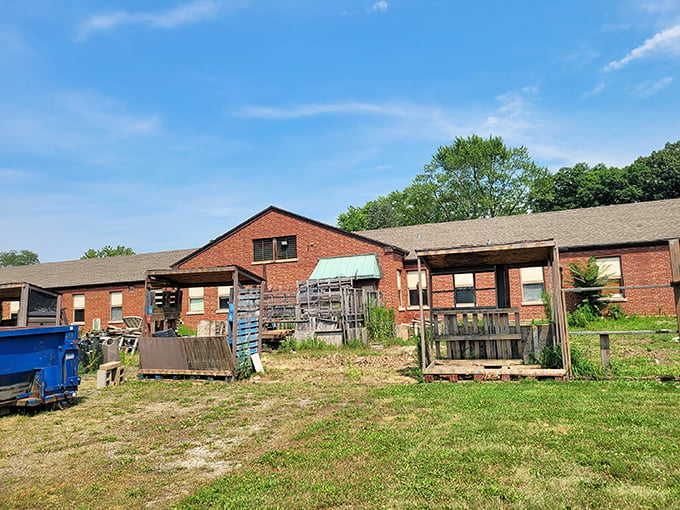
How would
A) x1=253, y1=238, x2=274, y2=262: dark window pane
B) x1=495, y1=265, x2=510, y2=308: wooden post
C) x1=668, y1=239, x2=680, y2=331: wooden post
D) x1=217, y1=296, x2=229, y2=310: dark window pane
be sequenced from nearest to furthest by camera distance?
1. x1=668, y1=239, x2=680, y2=331: wooden post
2. x1=495, y1=265, x2=510, y2=308: wooden post
3. x1=253, y1=238, x2=274, y2=262: dark window pane
4. x1=217, y1=296, x2=229, y2=310: dark window pane

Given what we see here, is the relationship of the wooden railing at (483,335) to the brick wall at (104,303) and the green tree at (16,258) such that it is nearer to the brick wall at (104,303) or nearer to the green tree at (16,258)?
the brick wall at (104,303)

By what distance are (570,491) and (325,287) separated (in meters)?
16.2

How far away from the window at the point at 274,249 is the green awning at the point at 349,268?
2141 mm

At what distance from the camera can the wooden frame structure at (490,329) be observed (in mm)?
9891

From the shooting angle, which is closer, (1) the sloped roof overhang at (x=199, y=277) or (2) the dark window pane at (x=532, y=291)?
(1) the sloped roof overhang at (x=199, y=277)

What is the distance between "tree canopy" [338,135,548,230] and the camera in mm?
53000

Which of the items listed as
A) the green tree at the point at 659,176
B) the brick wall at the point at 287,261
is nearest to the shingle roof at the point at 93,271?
the brick wall at the point at 287,261

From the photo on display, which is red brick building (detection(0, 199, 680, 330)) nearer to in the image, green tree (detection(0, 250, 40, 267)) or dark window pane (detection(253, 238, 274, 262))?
dark window pane (detection(253, 238, 274, 262))

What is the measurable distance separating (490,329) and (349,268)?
12566 mm

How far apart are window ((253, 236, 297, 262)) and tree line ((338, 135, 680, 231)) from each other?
29423 mm

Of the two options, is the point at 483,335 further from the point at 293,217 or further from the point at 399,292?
the point at 293,217

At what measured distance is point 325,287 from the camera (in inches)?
795

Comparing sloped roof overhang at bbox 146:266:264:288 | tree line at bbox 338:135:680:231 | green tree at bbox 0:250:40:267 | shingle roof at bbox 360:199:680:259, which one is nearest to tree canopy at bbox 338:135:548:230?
tree line at bbox 338:135:680:231

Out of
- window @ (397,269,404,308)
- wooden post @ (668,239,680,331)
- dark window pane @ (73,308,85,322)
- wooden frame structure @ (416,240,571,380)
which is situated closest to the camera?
wooden post @ (668,239,680,331)
